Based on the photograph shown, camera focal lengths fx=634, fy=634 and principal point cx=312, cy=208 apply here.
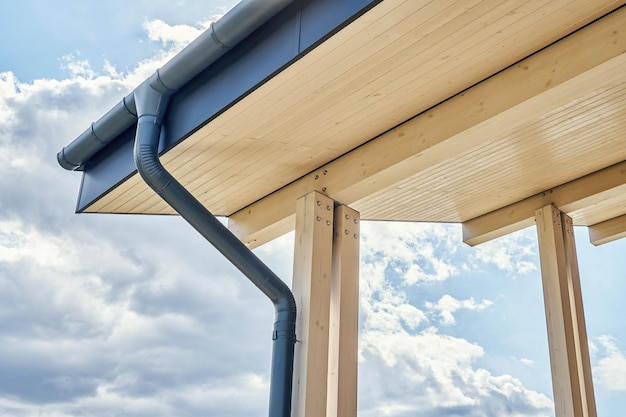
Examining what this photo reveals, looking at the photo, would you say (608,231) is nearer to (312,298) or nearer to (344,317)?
(344,317)

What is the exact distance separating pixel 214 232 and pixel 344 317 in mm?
992

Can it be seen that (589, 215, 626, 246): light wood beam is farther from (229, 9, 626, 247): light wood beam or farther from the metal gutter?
the metal gutter

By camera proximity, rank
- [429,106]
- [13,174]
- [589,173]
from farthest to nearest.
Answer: [13,174]
[589,173]
[429,106]

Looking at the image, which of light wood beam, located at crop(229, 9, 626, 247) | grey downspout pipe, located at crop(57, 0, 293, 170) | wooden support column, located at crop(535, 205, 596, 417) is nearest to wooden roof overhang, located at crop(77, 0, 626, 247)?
light wood beam, located at crop(229, 9, 626, 247)

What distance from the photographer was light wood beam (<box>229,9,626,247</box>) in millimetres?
2920

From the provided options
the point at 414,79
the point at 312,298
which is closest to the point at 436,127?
the point at 414,79

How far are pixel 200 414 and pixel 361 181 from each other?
3.53 m

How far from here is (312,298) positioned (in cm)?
390

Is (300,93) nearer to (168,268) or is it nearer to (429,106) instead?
(429,106)

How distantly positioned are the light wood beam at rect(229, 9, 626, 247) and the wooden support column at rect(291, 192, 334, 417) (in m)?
0.17

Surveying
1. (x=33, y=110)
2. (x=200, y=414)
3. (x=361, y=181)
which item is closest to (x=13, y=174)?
(x=33, y=110)

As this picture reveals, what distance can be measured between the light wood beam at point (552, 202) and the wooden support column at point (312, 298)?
1.59 m

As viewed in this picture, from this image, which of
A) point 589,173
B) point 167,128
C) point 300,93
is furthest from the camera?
point 589,173

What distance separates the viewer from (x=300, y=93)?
3383 mm
